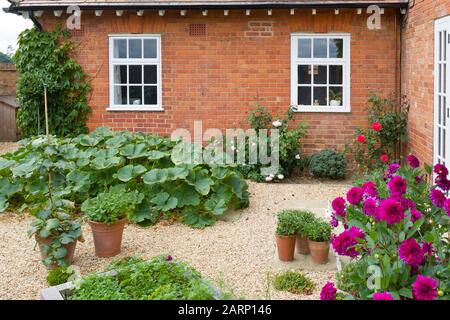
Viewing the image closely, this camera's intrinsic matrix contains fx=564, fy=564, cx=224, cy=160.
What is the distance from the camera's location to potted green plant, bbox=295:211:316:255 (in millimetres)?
5832

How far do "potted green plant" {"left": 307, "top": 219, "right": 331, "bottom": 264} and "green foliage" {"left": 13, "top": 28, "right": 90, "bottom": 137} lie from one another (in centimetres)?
707

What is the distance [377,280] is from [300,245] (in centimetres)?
245

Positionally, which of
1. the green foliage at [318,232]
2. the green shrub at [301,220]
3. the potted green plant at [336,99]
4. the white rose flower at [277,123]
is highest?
the potted green plant at [336,99]

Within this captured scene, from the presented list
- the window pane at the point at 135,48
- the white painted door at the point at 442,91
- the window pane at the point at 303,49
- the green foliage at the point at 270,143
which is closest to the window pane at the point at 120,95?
the window pane at the point at 135,48

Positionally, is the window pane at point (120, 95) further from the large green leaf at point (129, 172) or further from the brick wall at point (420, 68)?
the brick wall at point (420, 68)

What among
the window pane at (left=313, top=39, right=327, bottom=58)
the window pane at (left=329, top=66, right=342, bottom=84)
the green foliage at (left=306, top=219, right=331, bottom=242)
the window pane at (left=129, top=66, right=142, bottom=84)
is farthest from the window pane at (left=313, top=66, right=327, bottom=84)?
the green foliage at (left=306, top=219, right=331, bottom=242)

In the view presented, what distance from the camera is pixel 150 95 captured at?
11703 millimetres

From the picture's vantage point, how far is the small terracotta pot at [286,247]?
5.86 metres

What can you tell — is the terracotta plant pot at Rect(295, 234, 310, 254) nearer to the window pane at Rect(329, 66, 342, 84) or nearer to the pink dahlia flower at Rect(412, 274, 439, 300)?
the pink dahlia flower at Rect(412, 274, 439, 300)

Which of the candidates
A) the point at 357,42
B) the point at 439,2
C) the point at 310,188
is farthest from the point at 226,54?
the point at 439,2

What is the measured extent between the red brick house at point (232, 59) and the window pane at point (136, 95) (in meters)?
0.02

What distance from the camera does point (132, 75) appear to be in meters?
11.7

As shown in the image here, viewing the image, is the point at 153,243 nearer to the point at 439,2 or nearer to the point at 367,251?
the point at 367,251
